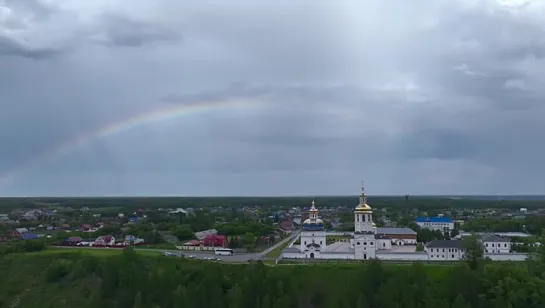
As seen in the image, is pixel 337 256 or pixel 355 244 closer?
pixel 355 244

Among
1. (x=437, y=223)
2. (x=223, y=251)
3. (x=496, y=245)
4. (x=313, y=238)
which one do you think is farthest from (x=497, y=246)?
(x=437, y=223)

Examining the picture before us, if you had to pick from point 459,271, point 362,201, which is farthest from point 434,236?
point 459,271

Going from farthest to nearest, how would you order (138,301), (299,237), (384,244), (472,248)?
(299,237)
(384,244)
(472,248)
(138,301)

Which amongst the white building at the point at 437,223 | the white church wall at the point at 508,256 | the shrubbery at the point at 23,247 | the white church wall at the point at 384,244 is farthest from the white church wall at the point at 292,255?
the white building at the point at 437,223

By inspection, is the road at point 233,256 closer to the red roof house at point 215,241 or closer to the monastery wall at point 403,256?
the red roof house at point 215,241

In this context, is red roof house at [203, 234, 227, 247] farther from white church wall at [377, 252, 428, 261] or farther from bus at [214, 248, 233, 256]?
white church wall at [377, 252, 428, 261]

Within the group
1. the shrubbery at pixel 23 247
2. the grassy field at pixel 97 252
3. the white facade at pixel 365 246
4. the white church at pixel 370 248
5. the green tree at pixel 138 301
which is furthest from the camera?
the shrubbery at pixel 23 247

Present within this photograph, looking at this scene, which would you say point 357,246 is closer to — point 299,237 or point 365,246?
point 365,246

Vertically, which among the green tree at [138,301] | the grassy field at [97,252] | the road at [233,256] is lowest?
the green tree at [138,301]

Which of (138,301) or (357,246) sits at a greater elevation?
(357,246)

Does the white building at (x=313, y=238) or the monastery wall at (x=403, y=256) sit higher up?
the white building at (x=313, y=238)

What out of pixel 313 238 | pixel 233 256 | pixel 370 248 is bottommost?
pixel 233 256

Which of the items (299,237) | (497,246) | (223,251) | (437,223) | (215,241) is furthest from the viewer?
(437,223)
